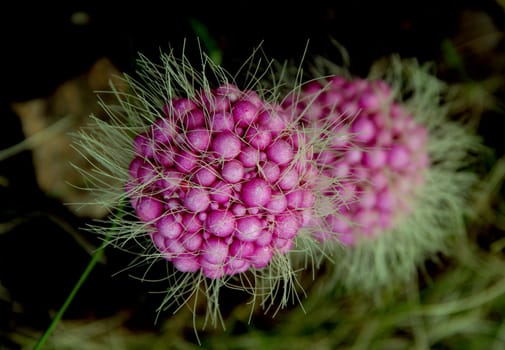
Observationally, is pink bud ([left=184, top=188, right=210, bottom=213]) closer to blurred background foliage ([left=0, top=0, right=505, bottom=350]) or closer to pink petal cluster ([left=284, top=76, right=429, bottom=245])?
pink petal cluster ([left=284, top=76, right=429, bottom=245])

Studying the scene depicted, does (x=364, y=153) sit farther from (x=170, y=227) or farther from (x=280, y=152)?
(x=170, y=227)

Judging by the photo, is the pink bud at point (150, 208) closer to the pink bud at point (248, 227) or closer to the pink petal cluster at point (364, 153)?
the pink bud at point (248, 227)

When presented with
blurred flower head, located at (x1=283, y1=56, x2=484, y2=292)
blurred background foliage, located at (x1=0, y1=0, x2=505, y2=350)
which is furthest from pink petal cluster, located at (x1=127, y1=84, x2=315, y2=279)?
blurred background foliage, located at (x1=0, y1=0, x2=505, y2=350)

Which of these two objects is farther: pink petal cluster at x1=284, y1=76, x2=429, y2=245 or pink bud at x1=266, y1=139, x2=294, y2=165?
pink petal cluster at x1=284, y1=76, x2=429, y2=245

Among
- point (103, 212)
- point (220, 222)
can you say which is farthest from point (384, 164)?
point (103, 212)

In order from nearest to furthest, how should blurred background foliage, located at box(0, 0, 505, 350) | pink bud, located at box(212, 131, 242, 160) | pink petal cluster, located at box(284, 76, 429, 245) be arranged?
pink bud, located at box(212, 131, 242, 160), pink petal cluster, located at box(284, 76, 429, 245), blurred background foliage, located at box(0, 0, 505, 350)

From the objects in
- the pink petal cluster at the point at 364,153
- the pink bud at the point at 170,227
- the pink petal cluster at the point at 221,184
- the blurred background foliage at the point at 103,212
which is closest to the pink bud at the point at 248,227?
the pink petal cluster at the point at 221,184
